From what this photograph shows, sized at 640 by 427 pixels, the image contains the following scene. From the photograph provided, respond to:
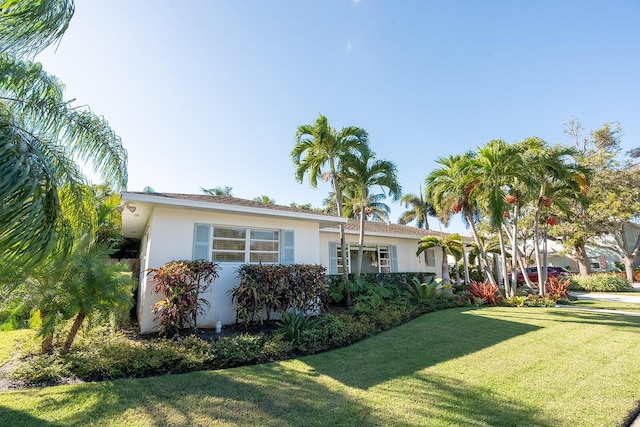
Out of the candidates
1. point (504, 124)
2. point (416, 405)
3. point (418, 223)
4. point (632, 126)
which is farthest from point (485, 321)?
point (418, 223)

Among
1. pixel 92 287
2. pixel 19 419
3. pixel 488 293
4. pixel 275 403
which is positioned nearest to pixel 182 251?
pixel 92 287

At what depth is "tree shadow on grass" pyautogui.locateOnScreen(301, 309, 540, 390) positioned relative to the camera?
17.2ft

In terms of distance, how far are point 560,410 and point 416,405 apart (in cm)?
185

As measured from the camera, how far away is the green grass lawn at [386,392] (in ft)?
12.1

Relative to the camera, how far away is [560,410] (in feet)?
12.6

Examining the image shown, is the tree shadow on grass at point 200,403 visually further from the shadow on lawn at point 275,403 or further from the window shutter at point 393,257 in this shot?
the window shutter at point 393,257

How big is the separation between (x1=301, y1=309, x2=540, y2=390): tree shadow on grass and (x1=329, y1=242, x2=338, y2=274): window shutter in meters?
6.20

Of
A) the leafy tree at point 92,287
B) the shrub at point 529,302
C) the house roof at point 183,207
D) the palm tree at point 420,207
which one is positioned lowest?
the shrub at point 529,302

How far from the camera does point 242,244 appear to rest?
9.61 metres

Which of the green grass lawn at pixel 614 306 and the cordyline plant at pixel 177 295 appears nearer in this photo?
the cordyline plant at pixel 177 295

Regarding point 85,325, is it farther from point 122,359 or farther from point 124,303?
point 122,359

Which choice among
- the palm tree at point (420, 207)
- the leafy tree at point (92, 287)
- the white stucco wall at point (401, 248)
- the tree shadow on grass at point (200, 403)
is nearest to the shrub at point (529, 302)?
the white stucco wall at point (401, 248)

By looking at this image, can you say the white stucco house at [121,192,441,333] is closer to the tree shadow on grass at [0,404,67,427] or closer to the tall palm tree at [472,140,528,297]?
the tree shadow on grass at [0,404,67,427]

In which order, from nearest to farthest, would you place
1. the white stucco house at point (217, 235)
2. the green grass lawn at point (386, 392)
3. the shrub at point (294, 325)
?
the green grass lawn at point (386, 392) → the shrub at point (294, 325) → the white stucco house at point (217, 235)
